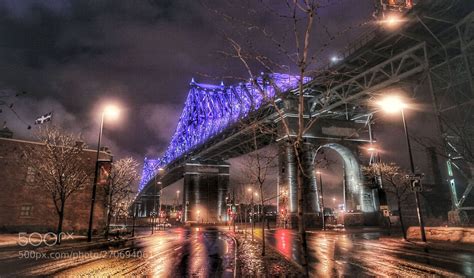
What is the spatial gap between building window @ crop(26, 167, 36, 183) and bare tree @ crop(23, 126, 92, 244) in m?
0.27

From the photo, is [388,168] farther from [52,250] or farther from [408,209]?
[52,250]

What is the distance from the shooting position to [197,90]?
8731 centimetres

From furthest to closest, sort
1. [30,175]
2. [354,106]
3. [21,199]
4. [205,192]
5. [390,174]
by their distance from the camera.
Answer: [205,192], [354,106], [390,174], [30,175], [21,199]

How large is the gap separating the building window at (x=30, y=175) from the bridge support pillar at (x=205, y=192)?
1967 inches

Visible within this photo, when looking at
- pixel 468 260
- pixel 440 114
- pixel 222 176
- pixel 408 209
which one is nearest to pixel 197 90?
pixel 222 176

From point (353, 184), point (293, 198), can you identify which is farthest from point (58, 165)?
point (353, 184)

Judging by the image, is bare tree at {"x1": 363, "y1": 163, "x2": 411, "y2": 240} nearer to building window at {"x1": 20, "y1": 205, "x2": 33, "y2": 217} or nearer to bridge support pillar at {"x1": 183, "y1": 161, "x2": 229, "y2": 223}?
building window at {"x1": 20, "y1": 205, "x2": 33, "y2": 217}

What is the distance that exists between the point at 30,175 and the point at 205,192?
53.0 metres

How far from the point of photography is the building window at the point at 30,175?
30.8 m

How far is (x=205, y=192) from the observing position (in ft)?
268

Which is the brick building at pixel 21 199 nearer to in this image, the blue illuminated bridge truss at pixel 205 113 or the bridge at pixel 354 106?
the bridge at pixel 354 106

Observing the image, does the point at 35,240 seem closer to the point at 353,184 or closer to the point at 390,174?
the point at 390,174

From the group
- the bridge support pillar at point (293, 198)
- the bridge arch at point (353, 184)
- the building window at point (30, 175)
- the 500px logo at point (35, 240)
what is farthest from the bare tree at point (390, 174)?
the building window at point (30, 175)

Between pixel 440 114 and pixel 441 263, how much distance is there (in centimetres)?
1333
